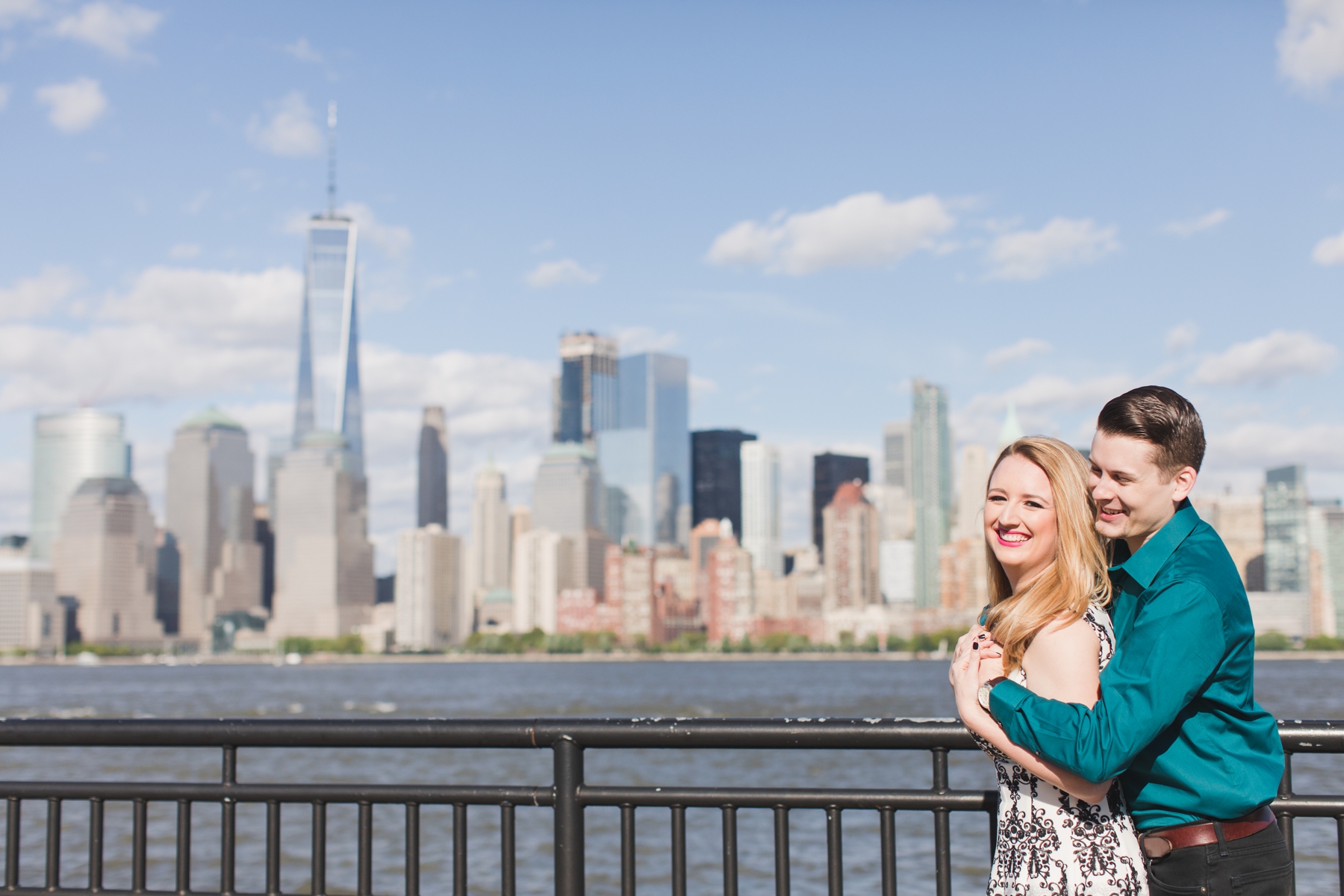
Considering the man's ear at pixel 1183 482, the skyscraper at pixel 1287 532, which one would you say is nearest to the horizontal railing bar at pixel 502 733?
the man's ear at pixel 1183 482

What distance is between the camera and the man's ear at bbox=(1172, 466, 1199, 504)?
283 centimetres

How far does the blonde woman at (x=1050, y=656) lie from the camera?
2770mm

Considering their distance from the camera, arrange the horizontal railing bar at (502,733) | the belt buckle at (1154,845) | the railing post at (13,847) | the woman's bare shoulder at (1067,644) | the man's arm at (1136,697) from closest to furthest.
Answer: the man's arm at (1136,697) → the woman's bare shoulder at (1067,644) → the belt buckle at (1154,845) → the horizontal railing bar at (502,733) → the railing post at (13,847)

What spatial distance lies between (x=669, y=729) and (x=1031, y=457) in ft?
5.41

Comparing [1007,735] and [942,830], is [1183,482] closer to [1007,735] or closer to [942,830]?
[1007,735]

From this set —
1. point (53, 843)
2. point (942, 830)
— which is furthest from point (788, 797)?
point (53, 843)

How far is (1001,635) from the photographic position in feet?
9.31

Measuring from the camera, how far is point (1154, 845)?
288 cm

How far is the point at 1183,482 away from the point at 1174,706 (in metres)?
0.52

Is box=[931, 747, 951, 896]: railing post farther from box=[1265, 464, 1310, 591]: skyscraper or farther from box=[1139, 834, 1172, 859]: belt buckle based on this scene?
box=[1265, 464, 1310, 591]: skyscraper

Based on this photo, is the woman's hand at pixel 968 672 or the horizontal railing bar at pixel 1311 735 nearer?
the woman's hand at pixel 968 672

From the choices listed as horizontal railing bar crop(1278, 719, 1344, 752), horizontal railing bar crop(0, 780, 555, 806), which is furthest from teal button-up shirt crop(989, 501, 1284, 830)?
horizontal railing bar crop(0, 780, 555, 806)

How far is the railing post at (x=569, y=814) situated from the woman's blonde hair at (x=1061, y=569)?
1.72 m

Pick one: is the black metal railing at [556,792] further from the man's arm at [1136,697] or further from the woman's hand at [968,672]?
the man's arm at [1136,697]
